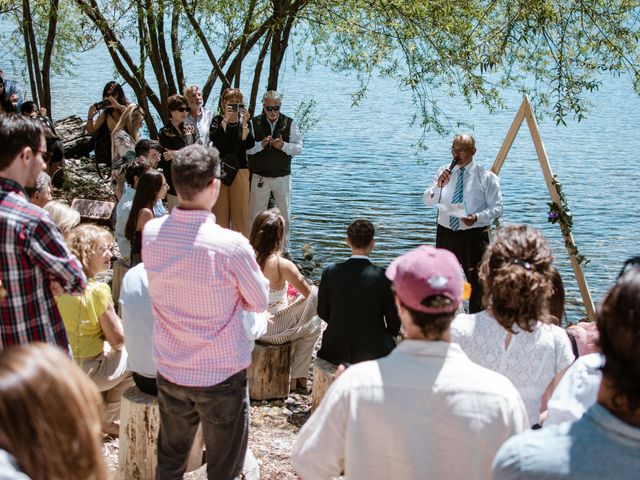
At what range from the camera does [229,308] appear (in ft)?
12.6

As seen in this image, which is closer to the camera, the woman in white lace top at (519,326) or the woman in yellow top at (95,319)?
the woman in white lace top at (519,326)

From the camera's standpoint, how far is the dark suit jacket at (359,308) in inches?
205

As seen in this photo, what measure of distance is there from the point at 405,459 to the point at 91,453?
0.99 meters

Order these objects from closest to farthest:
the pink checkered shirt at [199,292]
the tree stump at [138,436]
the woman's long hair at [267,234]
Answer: the pink checkered shirt at [199,292] < the tree stump at [138,436] < the woman's long hair at [267,234]

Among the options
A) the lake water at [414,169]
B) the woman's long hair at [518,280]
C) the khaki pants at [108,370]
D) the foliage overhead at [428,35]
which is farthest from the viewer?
the lake water at [414,169]

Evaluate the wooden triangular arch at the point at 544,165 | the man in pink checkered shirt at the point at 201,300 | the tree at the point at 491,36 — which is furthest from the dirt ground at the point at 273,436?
the tree at the point at 491,36

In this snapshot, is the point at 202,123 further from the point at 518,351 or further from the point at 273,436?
the point at 518,351

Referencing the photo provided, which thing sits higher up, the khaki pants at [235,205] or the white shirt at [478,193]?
the white shirt at [478,193]

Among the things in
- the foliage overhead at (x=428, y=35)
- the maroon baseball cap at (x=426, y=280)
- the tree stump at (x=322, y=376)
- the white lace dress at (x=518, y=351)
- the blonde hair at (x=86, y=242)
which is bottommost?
the tree stump at (x=322, y=376)

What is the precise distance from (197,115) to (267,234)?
3.44m

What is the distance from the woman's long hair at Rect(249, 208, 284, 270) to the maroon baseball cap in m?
3.08

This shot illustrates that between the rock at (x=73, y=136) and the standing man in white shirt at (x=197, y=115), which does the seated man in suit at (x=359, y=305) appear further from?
the rock at (x=73, y=136)

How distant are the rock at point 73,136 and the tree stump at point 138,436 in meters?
11.1

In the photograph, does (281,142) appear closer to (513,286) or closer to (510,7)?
(510,7)
